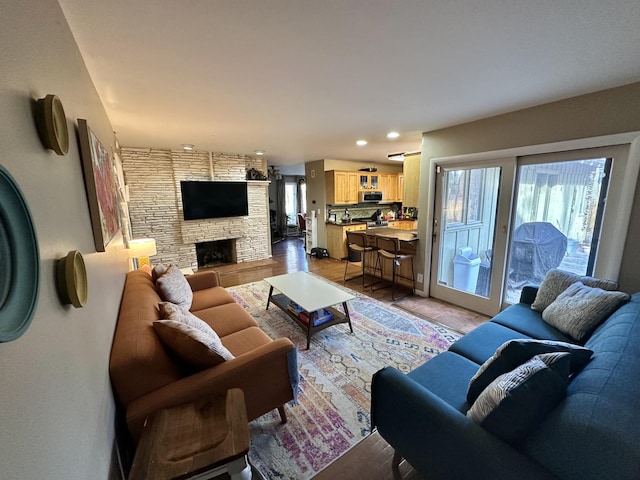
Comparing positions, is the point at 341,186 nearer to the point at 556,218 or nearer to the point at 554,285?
the point at 556,218

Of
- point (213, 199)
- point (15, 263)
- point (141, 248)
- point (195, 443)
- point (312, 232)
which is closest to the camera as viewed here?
point (15, 263)

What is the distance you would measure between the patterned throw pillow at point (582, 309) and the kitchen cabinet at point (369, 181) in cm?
490

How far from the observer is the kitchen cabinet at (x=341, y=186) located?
600 centimetres

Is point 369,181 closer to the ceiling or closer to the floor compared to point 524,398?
closer to the ceiling

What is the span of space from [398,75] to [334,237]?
4470 mm

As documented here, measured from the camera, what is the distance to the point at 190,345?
1.39 m

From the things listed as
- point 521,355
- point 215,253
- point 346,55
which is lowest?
point 215,253

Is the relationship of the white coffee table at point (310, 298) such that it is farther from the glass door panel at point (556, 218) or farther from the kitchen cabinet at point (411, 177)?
the kitchen cabinet at point (411, 177)

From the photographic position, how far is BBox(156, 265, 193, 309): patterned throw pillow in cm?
231

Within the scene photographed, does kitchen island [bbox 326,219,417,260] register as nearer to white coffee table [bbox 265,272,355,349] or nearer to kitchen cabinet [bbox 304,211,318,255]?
kitchen cabinet [bbox 304,211,318,255]

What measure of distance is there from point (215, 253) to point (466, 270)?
510 cm

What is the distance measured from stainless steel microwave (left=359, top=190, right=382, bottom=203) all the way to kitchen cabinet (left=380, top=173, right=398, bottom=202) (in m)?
0.26

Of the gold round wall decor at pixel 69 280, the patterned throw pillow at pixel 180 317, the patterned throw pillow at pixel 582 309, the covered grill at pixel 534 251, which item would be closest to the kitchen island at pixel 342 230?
the covered grill at pixel 534 251

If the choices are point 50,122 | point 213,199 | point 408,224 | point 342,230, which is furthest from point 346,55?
point 408,224
